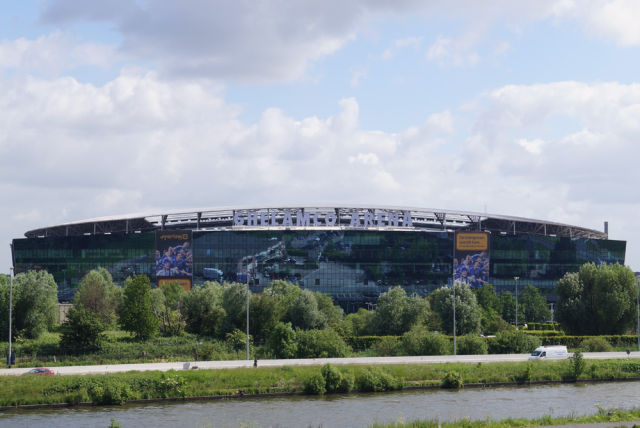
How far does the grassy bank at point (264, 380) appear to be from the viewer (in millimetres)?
61875

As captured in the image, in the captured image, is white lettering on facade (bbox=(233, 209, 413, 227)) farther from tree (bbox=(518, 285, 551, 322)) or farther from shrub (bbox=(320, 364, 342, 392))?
shrub (bbox=(320, 364, 342, 392))

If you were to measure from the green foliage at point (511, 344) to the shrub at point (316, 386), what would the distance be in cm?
2964

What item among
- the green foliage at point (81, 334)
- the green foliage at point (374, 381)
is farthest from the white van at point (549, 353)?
the green foliage at point (81, 334)

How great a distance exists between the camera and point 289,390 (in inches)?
2601

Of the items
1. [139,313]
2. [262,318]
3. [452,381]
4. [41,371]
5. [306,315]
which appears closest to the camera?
[41,371]

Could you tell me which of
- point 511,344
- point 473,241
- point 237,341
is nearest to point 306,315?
point 237,341

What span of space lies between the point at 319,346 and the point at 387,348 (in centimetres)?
875

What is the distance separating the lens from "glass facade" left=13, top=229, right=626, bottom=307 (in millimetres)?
162750

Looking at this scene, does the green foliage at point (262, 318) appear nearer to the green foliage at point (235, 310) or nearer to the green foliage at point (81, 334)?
the green foliage at point (235, 310)

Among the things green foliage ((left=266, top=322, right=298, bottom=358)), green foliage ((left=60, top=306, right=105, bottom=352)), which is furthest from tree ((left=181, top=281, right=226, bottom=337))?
green foliage ((left=60, top=306, right=105, bottom=352))

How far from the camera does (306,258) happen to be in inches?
6412

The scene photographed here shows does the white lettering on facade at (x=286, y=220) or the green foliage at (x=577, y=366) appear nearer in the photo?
the green foliage at (x=577, y=366)

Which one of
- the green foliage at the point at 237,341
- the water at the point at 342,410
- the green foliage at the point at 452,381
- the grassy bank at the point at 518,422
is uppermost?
the green foliage at the point at 237,341

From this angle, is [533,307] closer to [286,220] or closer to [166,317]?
[286,220]
